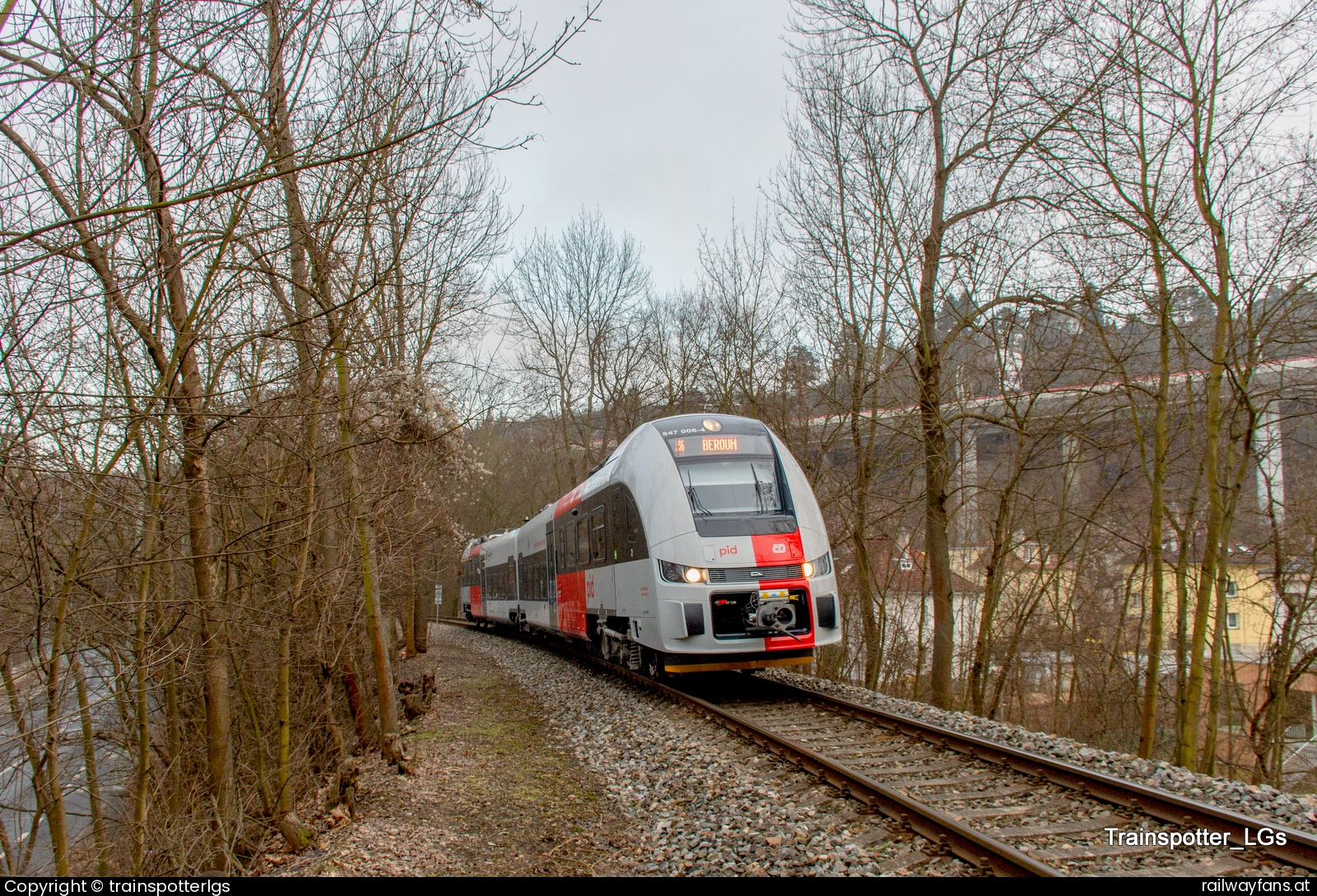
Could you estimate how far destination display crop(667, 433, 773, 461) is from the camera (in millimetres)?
10312

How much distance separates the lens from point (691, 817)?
566cm

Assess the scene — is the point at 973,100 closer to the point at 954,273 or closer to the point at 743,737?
the point at 954,273

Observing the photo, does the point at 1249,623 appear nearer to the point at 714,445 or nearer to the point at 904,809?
the point at 714,445

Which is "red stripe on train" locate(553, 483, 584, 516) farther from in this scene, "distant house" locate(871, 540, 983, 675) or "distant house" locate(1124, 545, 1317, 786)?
"distant house" locate(1124, 545, 1317, 786)

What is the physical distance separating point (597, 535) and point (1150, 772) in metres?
8.02

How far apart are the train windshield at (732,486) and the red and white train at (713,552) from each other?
1 cm

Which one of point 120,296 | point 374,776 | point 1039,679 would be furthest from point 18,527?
point 1039,679

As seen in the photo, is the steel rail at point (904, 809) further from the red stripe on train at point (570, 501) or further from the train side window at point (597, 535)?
the red stripe on train at point (570, 501)

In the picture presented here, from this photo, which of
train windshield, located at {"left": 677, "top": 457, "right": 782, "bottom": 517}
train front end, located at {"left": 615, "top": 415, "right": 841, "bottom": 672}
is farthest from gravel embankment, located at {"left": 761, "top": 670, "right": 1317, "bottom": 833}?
train windshield, located at {"left": 677, "top": 457, "right": 782, "bottom": 517}

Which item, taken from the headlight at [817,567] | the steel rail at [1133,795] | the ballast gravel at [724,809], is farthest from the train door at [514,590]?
the steel rail at [1133,795]

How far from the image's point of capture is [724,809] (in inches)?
223

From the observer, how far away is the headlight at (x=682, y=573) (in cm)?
941

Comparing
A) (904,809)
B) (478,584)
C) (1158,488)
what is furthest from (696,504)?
(478,584)

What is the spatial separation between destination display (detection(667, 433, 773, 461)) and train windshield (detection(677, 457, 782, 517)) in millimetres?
127
